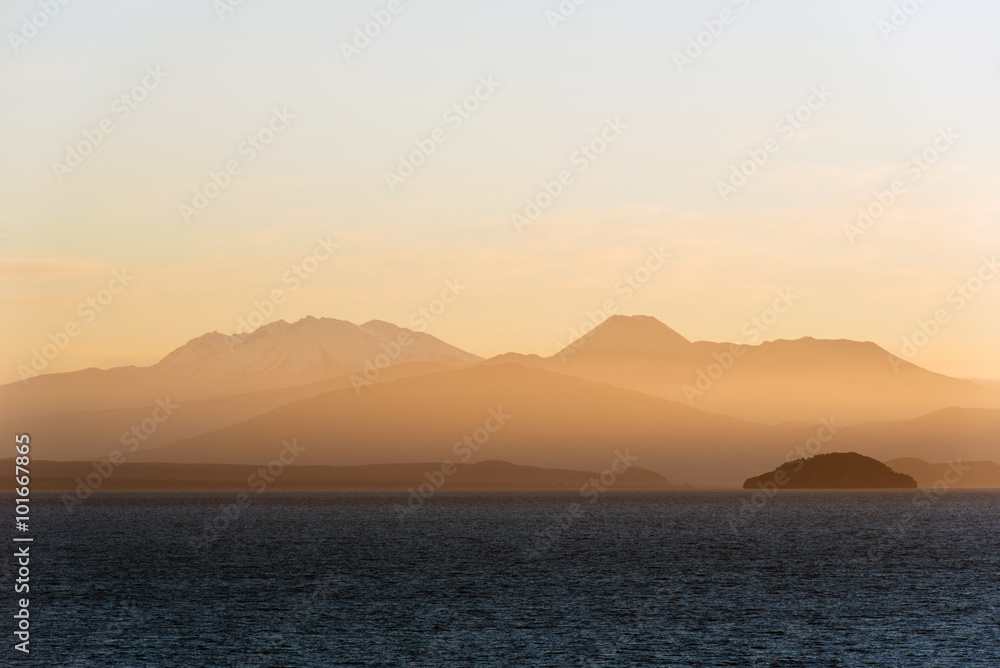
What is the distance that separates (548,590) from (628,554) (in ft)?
145

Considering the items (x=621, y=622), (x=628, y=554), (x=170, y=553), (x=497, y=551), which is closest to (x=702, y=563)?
(x=628, y=554)

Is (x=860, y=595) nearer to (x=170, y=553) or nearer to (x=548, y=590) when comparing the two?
(x=548, y=590)

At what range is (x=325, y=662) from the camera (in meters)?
66.8

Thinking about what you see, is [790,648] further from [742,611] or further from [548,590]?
[548,590]

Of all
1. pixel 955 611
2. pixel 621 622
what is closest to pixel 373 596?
pixel 621 622

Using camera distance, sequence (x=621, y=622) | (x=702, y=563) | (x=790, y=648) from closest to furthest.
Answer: (x=790, y=648)
(x=621, y=622)
(x=702, y=563)

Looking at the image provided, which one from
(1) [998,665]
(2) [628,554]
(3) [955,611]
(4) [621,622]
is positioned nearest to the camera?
(1) [998,665]

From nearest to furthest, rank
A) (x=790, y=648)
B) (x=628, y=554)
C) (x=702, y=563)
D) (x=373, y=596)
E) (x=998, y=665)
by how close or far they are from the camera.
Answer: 1. (x=998, y=665)
2. (x=790, y=648)
3. (x=373, y=596)
4. (x=702, y=563)
5. (x=628, y=554)

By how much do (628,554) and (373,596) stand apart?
54.9 metres

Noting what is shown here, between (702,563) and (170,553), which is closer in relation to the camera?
(702,563)

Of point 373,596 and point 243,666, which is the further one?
point 373,596

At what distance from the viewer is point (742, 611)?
8756 cm

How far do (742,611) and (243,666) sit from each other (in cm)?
4209

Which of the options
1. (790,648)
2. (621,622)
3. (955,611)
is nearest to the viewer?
(790,648)
